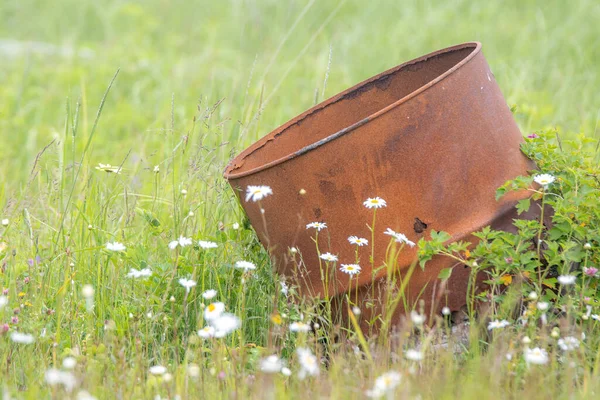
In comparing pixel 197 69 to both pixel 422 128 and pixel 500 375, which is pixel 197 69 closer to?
pixel 422 128

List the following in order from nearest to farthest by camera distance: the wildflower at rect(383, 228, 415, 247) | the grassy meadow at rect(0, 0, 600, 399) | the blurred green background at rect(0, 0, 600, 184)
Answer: the grassy meadow at rect(0, 0, 600, 399) < the wildflower at rect(383, 228, 415, 247) < the blurred green background at rect(0, 0, 600, 184)

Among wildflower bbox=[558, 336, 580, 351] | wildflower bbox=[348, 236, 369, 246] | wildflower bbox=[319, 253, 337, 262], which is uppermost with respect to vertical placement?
wildflower bbox=[348, 236, 369, 246]

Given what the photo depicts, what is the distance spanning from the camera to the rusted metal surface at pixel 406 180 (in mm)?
2203

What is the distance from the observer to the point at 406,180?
222cm

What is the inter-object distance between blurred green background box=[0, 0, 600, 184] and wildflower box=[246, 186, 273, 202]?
1.30 meters

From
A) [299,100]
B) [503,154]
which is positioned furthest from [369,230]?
[299,100]

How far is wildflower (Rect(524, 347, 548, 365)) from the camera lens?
5.79 feet

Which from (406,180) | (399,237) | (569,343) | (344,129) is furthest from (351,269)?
(569,343)

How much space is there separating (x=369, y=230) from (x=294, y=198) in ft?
0.79

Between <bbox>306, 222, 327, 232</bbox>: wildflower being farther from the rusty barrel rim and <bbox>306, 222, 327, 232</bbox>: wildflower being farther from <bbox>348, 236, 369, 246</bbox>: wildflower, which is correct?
the rusty barrel rim

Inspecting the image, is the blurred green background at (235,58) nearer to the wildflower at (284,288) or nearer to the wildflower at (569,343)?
the wildflower at (284,288)

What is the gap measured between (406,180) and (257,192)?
437 mm

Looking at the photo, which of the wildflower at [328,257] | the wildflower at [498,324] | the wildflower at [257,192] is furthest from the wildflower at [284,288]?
the wildflower at [498,324]

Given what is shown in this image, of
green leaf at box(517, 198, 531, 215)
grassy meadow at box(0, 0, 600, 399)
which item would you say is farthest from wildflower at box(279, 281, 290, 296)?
green leaf at box(517, 198, 531, 215)
